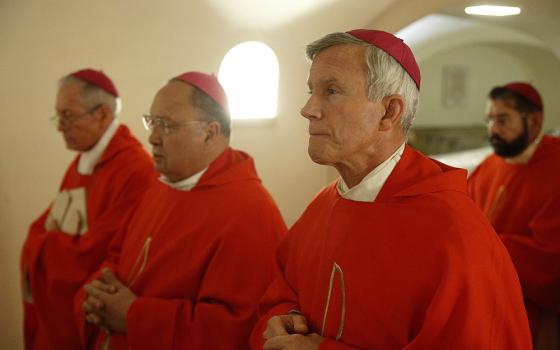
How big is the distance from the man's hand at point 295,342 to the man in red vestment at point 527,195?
96.9 inches

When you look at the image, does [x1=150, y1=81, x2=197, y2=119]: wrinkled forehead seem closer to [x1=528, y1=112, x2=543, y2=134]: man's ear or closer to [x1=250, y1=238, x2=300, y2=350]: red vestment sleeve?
[x1=250, y1=238, x2=300, y2=350]: red vestment sleeve

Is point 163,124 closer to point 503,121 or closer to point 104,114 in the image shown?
point 104,114

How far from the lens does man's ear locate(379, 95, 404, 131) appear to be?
6.91 ft

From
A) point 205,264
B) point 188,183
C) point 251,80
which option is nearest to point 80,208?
point 188,183

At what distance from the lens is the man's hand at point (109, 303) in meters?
2.89

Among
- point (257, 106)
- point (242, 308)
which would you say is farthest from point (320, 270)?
point (257, 106)

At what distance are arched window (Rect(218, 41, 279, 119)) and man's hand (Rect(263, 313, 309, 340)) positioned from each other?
3.20m

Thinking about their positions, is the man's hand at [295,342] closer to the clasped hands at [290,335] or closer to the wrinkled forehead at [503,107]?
the clasped hands at [290,335]

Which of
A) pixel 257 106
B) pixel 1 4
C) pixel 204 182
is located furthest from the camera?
pixel 257 106

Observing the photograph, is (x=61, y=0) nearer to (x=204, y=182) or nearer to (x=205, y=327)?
(x=204, y=182)

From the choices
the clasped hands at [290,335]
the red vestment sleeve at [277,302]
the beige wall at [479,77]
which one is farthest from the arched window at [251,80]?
the beige wall at [479,77]

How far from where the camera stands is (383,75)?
209cm

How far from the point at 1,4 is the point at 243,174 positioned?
234cm

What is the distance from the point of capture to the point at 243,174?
10.2 ft
